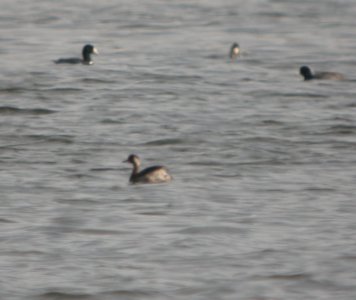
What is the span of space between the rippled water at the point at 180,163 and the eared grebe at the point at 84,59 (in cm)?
24

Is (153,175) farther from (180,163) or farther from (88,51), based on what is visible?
(88,51)

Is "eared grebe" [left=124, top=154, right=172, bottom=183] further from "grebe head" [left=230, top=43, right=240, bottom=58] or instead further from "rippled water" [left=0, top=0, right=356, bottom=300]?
"grebe head" [left=230, top=43, right=240, bottom=58]

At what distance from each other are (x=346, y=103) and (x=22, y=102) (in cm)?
667

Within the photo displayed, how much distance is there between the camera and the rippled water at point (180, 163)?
17500 mm

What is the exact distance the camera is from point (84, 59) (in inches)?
1560

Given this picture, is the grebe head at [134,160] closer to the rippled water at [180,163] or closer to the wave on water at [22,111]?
the rippled water at [180,163]

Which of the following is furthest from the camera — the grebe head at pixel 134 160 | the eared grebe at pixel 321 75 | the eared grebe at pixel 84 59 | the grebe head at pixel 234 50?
the grebe head at pixel 234 50

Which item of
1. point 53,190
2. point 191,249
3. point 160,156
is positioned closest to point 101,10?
point 160,156

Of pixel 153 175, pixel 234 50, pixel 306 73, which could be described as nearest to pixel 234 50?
pixel 234 50

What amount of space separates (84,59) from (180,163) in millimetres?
15129

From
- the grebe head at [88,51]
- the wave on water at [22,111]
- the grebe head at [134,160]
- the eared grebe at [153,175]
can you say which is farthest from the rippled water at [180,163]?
the grebe head at [88,51]

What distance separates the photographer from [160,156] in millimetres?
25641

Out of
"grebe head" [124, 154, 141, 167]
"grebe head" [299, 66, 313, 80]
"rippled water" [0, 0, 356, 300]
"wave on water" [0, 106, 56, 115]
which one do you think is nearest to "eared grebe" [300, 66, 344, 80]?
"grebe head" [299, 66, 313, 80]

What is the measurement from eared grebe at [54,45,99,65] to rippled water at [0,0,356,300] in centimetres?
24
